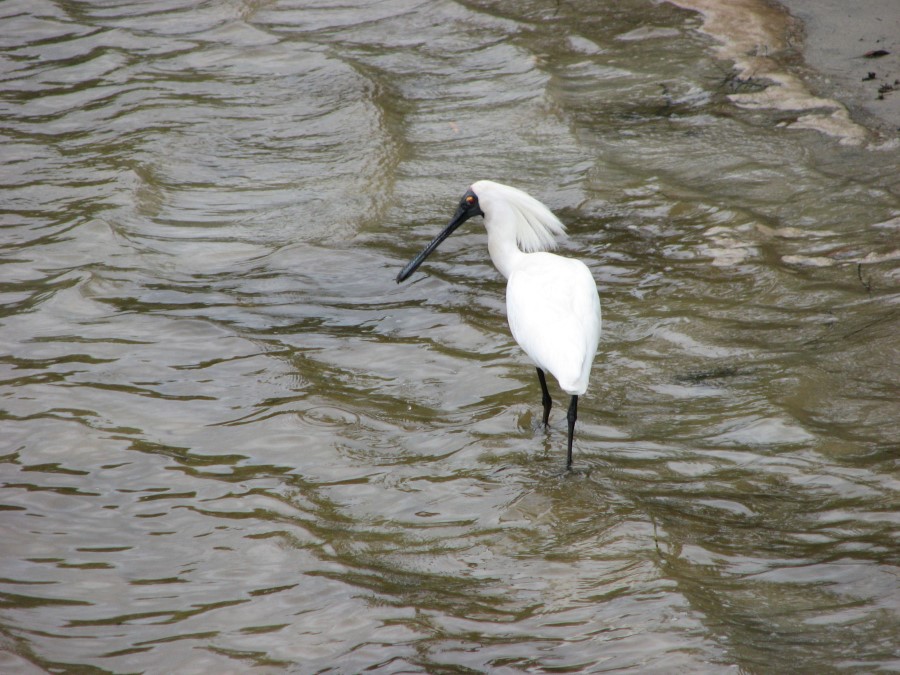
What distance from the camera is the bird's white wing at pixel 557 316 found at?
436cm

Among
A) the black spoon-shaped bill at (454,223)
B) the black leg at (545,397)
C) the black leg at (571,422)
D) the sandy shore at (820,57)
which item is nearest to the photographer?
the black leg at (571,422)

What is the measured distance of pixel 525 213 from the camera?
5.75 meters

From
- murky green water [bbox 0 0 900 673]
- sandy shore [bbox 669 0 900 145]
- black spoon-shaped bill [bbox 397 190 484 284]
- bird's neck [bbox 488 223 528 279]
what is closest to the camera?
murky green water [bbox 0 0 900 673]

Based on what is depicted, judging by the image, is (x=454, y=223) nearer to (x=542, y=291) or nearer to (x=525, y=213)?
(x=525, y=213)

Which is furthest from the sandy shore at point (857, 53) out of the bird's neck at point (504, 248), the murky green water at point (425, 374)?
the bird's neck at point (504, 248)

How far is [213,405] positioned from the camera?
16.8ft

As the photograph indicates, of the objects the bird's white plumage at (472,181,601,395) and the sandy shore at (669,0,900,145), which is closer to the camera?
the bird's white plumage at (472,181,601,395)

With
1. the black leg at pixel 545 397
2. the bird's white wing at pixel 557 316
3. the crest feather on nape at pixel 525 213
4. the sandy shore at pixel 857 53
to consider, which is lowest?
the black leg at pixel 545 397

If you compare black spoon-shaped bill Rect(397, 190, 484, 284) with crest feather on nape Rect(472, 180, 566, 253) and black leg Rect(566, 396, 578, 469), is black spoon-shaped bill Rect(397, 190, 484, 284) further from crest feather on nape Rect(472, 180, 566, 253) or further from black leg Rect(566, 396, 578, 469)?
black leg Rect(566, 396, 578, 469)

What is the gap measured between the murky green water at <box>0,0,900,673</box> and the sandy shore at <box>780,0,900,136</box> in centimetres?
62

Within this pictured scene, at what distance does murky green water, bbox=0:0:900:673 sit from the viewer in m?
3.53

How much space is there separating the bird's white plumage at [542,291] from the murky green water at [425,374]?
528 mm

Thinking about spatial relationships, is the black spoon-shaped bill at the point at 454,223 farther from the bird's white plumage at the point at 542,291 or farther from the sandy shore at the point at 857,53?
the sandy shore at the point at 857,53

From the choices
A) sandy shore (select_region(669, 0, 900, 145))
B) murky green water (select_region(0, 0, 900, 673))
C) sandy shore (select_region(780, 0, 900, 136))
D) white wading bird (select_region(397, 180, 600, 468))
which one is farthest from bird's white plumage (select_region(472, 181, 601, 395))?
sandy shore (select_region(780, 0, 900, 136))
